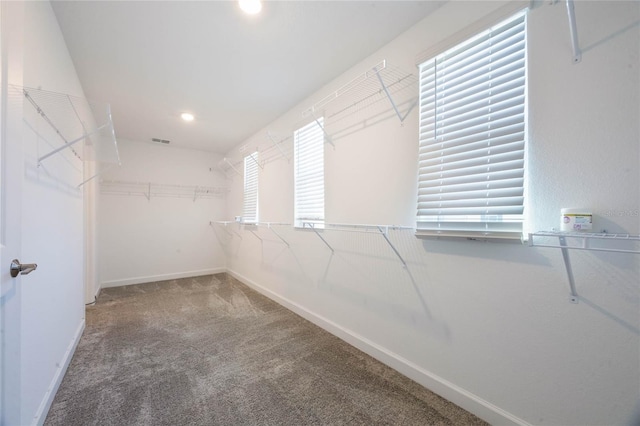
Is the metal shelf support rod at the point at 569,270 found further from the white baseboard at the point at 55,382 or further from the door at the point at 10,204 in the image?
the white baseboard at the point at 55,382

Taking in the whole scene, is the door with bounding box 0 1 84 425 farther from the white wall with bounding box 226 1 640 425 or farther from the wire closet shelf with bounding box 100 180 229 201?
the wire closet shelf with bounding box 100 180 229 201

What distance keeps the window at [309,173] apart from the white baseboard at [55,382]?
2195 millimetres

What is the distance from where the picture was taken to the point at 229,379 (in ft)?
6.26

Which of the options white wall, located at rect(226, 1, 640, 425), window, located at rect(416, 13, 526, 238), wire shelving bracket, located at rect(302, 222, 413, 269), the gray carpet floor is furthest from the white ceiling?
the gray carpet floor

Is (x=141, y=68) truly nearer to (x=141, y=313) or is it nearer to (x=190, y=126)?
(x=190, y=126)

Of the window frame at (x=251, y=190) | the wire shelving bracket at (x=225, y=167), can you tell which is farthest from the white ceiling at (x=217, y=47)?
the wire shelving bracket at (x=225, y=167)

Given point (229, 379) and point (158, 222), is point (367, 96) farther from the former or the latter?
point (158, 222)

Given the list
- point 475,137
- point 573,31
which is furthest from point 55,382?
point 573,31

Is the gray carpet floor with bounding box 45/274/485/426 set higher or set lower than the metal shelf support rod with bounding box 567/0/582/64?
lower

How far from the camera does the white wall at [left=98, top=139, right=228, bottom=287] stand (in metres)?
4.39

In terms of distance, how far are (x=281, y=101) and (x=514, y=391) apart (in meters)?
3.22

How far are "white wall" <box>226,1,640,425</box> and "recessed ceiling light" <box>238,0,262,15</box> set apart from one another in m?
1.01

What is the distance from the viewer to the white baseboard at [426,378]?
1448 millimetres

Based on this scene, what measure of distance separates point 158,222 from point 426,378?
4.89 m
